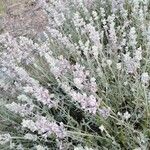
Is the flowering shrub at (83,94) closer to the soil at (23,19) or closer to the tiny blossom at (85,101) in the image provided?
the tiny blossom at (85,101)

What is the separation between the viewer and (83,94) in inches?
64.8

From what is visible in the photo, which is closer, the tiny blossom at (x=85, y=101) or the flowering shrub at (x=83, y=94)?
the tiny blossom at (x=85, y=101)

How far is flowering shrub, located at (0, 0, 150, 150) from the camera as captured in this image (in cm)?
181

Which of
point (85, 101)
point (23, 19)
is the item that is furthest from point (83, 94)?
point (23, 19)

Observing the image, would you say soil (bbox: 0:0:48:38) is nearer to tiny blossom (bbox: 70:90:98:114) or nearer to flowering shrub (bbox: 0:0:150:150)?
flowering shrub (bbox: 0:0:150:150)

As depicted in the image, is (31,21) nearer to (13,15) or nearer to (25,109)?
(13,15)

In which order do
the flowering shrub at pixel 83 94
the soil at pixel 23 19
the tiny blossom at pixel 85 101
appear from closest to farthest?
the tiny blossom at pixel 85 101 → the flowering shrub at pixel 83 94 → the soil at pixel 23 19

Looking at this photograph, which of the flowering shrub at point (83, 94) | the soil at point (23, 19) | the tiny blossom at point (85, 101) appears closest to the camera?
the tiny blossom at point (85, 101)

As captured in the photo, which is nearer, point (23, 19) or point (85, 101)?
point (85, 101)

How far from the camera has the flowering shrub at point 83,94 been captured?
71.2 inches

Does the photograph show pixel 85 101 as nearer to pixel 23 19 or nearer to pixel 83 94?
pixel 83 94

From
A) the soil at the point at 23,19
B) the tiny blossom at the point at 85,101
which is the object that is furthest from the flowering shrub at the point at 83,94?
the soil at the point at 23,19

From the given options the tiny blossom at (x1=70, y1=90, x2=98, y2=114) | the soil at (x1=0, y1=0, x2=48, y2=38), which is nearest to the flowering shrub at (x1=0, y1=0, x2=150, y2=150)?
the tiny blossom at (x1=70, y1=90, x2=98, y2=114)

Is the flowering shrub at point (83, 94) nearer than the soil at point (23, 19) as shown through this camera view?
Yes
